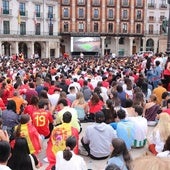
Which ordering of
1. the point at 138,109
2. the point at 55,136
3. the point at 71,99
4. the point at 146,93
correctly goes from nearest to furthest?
the point at 55,136, the point at 138,109, the point at 71,99, the point at 146,93

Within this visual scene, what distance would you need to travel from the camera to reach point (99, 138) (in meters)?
9.08

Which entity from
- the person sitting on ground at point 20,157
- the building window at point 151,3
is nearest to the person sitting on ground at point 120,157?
the person sitting on ground at point 20,157

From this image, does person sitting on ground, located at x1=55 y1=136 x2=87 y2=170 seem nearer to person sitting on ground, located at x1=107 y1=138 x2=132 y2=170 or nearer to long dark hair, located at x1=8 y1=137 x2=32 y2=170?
long dark hair, located at x1=8 y1=137 x2=32 y2=170

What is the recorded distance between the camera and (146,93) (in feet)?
56.3

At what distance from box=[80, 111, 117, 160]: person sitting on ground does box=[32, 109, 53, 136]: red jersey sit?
1501 millimetres

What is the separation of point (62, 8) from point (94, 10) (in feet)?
23.2

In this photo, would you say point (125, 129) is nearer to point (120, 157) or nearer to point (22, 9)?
point (120, 157)

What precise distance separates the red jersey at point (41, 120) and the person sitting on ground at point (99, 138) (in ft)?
4.92

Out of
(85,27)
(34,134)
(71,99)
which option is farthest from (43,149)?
(85,27)

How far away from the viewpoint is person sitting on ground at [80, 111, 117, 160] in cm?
902

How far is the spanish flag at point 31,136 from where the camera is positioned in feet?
29.1

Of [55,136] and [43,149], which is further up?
[55,136]

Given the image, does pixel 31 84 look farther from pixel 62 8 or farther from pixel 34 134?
pixel 62 8

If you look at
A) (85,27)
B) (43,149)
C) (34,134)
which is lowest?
(43,149)
